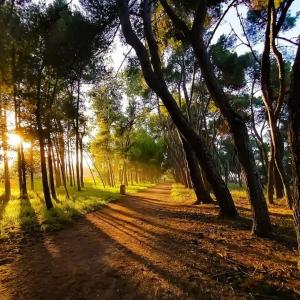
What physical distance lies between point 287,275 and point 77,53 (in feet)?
31.5

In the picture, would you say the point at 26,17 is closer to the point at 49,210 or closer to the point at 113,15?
the point at 113,15

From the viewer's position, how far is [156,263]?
6320mm

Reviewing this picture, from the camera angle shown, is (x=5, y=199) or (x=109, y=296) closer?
(x=109, y=296)

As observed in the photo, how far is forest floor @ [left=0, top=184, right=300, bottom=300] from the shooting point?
4906 mm

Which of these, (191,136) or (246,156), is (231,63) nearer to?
(191,136)

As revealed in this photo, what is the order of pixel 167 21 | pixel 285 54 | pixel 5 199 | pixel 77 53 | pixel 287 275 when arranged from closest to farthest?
pixel 287 275 < pixel 77 53 < pixel 167 21 < pixel 285 54 < pixel 5 199

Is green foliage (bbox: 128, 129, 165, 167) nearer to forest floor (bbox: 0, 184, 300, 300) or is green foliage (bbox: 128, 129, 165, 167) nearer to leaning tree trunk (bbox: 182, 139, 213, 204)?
leaning tree trunk (bbox: 182, 139, 213, 204)

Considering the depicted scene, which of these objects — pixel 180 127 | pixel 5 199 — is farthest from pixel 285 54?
pixel 5 199

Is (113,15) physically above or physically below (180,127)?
above

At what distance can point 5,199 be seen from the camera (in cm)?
1952

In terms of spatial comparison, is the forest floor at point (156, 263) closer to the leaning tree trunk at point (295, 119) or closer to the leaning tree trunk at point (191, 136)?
the leaning tree trunk at point (191, 136)

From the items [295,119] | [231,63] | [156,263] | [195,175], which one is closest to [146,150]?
[231,63]

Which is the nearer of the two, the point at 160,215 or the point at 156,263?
the point at 156,263

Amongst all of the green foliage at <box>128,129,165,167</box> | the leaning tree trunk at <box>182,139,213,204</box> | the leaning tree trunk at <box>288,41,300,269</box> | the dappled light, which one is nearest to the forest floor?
the dappled light
